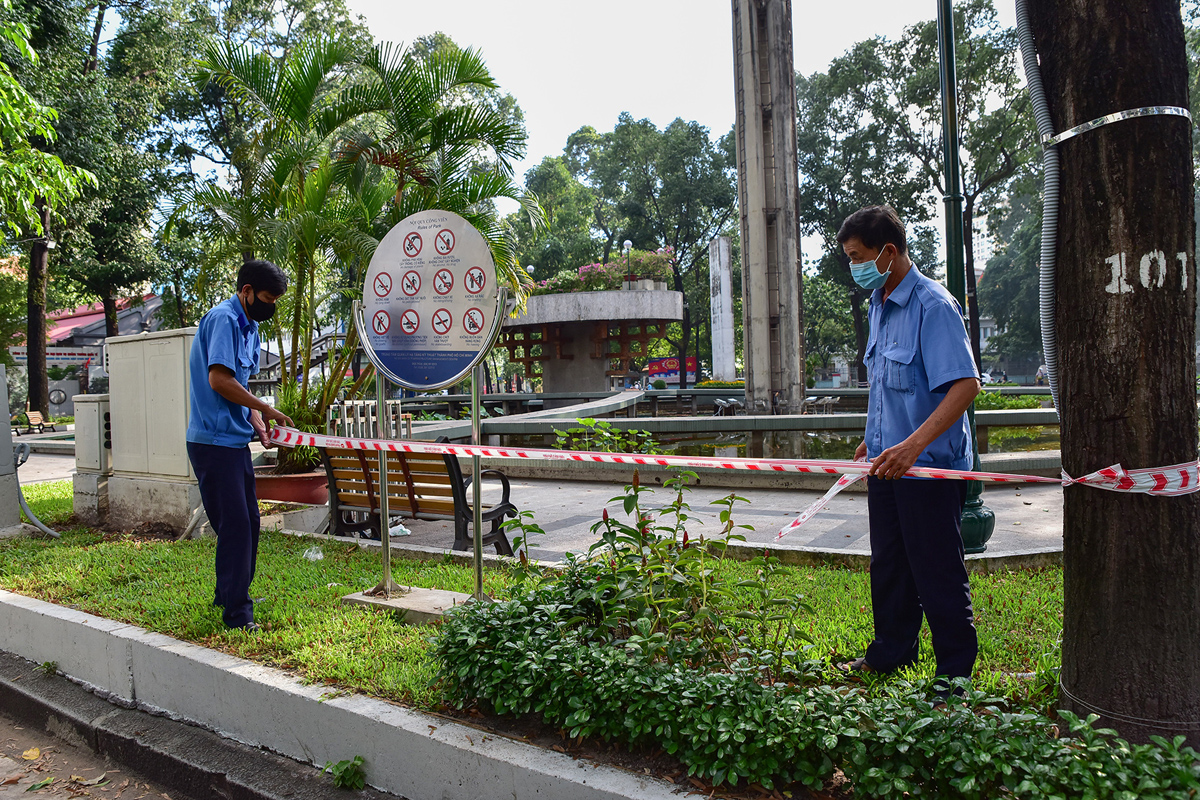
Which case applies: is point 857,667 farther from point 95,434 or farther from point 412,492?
point 95,434

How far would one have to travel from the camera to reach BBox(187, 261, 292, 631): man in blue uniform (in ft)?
13.6

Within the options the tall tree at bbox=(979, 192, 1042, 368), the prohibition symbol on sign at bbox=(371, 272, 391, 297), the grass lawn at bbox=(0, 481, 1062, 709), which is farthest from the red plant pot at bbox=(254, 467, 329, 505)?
the tall tree at bbox=(979, 192, 1042, 368)

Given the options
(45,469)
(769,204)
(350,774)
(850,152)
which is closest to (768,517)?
(350,774)

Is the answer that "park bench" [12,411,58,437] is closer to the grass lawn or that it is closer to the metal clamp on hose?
the grass lawn

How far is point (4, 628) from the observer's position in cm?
481

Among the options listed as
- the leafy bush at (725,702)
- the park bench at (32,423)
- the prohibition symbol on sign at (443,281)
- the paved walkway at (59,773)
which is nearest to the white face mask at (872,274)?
the leafy bush at (725,702)

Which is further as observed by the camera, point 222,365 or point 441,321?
point 441,321

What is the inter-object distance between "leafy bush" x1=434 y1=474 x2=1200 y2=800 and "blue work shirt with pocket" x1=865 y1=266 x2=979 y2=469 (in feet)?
2.53

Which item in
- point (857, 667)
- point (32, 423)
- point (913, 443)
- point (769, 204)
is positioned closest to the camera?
point (913, 443)

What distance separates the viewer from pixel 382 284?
14.8ft

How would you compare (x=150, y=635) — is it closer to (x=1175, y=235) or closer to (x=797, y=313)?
(x=1175, y=235)

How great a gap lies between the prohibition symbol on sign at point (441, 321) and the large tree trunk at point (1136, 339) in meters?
2.83

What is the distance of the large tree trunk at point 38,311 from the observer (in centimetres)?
2279

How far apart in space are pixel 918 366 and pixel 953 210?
3010mm
